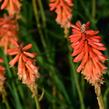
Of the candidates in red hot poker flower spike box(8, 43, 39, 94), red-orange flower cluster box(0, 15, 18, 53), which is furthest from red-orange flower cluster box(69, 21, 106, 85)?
red-orange flower cluster box(0, 15, 18, 53)

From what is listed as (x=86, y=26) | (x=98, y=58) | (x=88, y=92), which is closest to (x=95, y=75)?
(x=98, y=58)

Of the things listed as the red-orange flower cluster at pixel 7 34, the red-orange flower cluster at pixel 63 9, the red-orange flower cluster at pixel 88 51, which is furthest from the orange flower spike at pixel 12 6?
the red-orange flower cluster at pixel 88 51

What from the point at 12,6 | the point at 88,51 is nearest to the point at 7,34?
the point at 12,6

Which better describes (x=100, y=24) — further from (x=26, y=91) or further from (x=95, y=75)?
(x=95, y=75)

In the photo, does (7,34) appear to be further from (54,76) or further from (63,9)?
(54,76)

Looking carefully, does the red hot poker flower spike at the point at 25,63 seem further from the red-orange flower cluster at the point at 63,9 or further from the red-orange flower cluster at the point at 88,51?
the red-orange flower cluster at the point at 63,9
